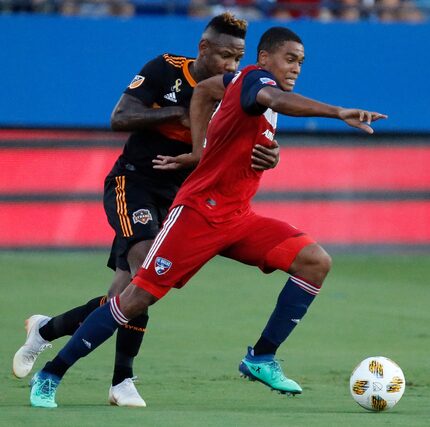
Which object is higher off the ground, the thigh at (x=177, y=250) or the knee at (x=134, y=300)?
the thigh at (x=177, y=250)

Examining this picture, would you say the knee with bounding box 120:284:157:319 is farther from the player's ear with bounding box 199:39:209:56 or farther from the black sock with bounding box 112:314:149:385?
the player's ear with bounding box 199:39:209:56

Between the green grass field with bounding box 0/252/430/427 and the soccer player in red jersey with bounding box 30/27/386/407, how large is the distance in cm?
36

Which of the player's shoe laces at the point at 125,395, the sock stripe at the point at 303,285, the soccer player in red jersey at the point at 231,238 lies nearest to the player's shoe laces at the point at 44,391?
the soccer player in red jersey at the point at 231,238

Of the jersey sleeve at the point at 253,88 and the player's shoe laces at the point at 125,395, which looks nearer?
the jersey sleeve at the point at 253,88

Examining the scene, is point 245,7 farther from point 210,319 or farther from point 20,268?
point 210,319

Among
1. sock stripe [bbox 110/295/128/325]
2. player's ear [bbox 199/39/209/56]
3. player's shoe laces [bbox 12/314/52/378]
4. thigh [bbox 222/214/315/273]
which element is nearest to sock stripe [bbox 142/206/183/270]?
sock stripe [bbox 110/295/128/325]

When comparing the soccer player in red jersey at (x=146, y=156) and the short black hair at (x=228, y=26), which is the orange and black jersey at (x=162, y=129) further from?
the short black hair at (x=228, y=26)

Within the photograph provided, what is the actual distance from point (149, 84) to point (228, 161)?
1298mm

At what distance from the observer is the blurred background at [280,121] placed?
15875 mm

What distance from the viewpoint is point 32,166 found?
52.2 feet

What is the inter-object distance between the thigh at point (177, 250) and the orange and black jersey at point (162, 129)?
90 cm

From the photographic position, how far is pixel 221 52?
318 inches

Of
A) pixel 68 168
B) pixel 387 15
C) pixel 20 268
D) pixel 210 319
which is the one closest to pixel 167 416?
pixel 210 319

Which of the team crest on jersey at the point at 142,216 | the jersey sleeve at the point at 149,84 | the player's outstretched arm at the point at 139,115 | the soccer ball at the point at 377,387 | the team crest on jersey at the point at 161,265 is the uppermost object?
the jersey sleeve at the point at 149,84
